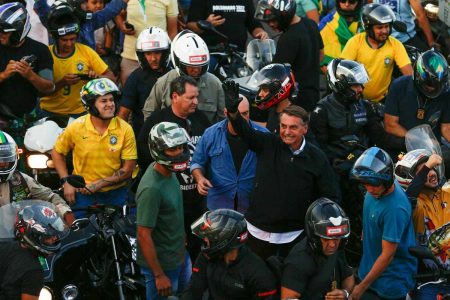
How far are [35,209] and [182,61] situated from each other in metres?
3.33

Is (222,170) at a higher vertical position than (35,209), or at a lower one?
lower

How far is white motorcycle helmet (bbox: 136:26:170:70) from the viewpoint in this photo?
12328 millimetres

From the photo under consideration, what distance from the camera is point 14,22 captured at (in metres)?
12.0

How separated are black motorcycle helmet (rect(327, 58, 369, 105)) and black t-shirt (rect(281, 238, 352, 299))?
2.95 m

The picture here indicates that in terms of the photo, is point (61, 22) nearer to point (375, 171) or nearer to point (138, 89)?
point (138, 89)

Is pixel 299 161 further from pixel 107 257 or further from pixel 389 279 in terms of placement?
pixel 107 257

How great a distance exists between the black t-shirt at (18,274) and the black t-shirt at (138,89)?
153 inches

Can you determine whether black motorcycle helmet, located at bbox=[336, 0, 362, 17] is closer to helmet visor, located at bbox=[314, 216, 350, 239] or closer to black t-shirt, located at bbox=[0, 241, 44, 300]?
helmet visor, located at bbox=[314, 216, 350, 239]

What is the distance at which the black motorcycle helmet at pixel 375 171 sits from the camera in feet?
30.2

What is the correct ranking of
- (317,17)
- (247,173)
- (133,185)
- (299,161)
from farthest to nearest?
(317,17) → (133,185) → (247,173) → (299,161)

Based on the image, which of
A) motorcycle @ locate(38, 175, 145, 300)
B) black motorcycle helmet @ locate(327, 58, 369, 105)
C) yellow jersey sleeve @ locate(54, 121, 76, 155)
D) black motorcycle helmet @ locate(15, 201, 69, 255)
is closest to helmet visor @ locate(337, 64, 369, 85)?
black motorcycle helmet @ locate(327, 58, 369, 105)

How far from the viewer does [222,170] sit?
413 inches

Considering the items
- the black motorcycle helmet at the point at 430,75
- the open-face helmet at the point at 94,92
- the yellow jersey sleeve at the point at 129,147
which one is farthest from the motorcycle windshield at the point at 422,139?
the open-face helmet at the point at 94,92

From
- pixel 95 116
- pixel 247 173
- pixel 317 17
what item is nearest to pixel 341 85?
pixel 247 173
